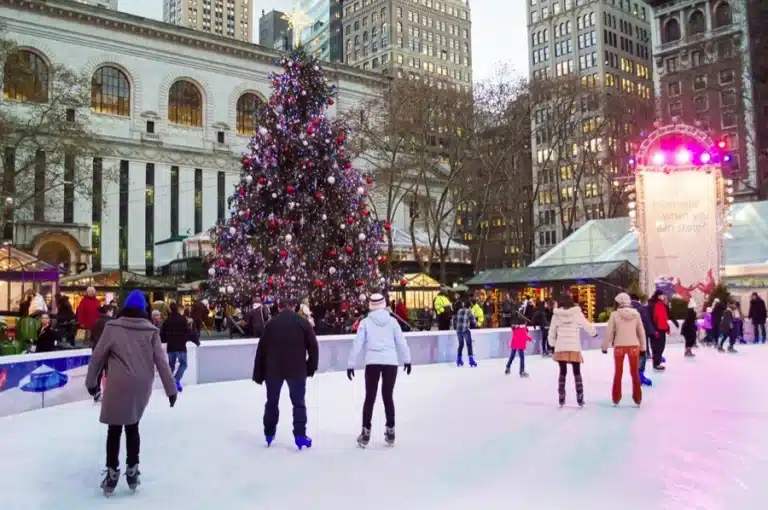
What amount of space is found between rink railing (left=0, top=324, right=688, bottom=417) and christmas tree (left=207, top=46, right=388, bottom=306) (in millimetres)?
1902

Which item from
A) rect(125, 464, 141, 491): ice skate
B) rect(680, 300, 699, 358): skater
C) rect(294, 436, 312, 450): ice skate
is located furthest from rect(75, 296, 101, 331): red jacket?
rect(680, 300, 699, 358): skater

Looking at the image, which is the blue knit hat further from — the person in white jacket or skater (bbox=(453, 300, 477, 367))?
skater (bbox=(453, 300, 477, 367))

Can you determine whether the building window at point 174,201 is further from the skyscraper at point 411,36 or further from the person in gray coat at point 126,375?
the skyscraper at point 411,36

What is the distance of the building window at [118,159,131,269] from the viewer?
4590 centimetres

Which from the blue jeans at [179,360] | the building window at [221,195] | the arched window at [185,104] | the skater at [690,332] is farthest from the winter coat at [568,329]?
the arched window at [185,104]

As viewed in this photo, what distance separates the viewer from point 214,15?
6781 inches

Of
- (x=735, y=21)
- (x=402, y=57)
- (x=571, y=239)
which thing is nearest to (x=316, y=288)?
(x=571, y=239)

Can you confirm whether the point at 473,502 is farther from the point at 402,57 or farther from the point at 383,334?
the point at 402,57

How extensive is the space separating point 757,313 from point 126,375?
19347 millimetres

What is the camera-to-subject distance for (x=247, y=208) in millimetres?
16250

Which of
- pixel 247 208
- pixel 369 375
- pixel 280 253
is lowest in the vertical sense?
pixel 369 375

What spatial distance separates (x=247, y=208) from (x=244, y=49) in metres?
38.8

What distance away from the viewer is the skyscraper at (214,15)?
168 meters

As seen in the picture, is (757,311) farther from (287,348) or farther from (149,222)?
(149,222)
